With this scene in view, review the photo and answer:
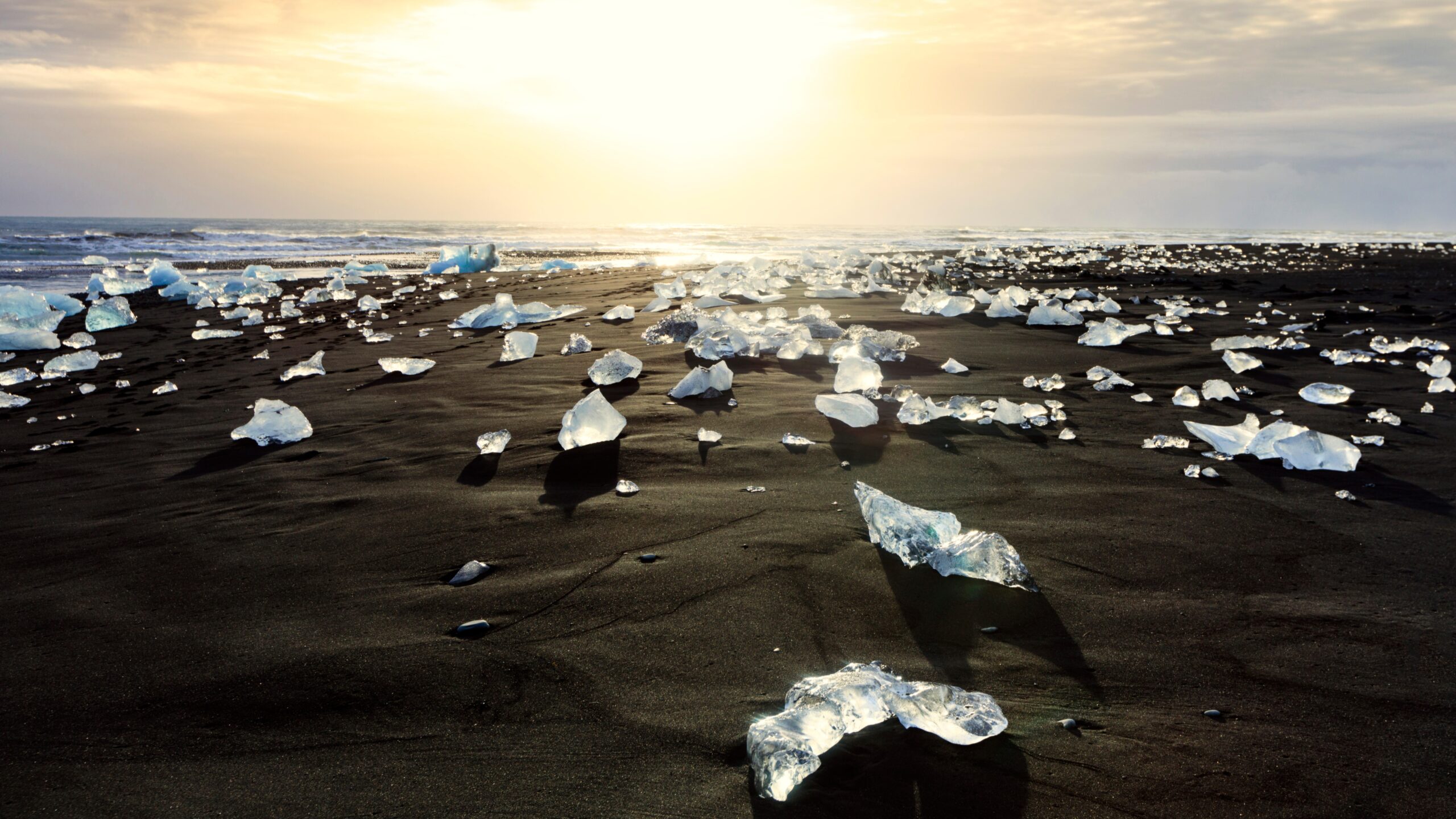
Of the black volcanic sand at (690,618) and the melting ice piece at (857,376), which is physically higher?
the melting ice piece at (857,376)

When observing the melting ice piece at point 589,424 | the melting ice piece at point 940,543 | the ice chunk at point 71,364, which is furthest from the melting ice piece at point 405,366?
the melting ice piece at point 940,543

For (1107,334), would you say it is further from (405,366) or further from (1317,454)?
(405,366)

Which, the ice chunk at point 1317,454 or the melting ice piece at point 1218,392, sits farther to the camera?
the melting ice piece at point 1218,392

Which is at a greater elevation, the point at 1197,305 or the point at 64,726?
the point at 1197,305

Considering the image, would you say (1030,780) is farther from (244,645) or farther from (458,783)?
(244,645)

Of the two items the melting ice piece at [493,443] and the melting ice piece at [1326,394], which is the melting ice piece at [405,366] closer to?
the melting ice piece at [493,443]

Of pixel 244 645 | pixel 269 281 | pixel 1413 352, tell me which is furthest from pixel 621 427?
pixel 269 281
